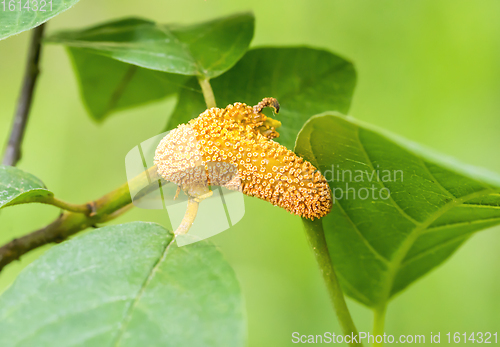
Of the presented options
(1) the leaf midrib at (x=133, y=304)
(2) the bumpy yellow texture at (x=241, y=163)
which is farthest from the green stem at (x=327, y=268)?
(1) the leaf midrib at (x=133, y=304)

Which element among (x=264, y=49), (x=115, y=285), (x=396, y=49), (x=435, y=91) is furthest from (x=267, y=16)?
(x=115, y=285)

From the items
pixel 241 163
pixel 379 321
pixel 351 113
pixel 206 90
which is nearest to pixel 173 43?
pixel 206 90

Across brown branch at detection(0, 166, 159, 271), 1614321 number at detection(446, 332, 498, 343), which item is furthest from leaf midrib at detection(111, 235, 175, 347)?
1614321 number at detection(446, 332, 498, 343)

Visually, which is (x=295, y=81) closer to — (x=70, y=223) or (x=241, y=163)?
(x=241, y=163)

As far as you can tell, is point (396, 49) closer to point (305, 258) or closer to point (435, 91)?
point (435, 91)

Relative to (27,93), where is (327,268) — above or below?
below

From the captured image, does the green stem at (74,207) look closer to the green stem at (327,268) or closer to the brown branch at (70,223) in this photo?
the brown branch at (70,223)
